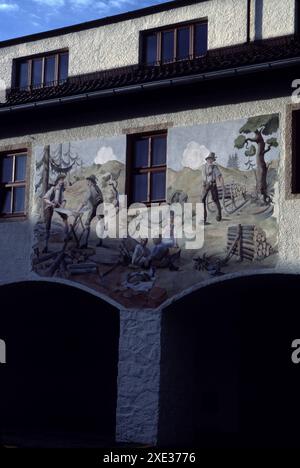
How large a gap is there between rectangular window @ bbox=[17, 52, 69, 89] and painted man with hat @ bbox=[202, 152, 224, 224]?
503 centimetres

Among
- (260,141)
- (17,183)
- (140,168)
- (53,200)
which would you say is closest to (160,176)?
(140,168)

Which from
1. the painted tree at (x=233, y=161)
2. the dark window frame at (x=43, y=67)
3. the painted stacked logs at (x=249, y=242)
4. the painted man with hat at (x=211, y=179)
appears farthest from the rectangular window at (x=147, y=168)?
the dark window frame at (x=43, y=67)

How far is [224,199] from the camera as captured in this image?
13.9m

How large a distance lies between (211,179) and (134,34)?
463 centimetres

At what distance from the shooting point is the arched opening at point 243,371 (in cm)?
1581

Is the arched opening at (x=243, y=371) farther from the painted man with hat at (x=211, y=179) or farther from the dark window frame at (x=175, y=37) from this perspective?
the dark window frame at (x=175, y=37)

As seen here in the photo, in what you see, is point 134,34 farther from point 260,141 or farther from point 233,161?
point 260,141

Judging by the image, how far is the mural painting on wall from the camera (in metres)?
13.6

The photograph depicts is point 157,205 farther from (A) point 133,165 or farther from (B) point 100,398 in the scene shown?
(B) point 100,398

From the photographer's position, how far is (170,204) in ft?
47.1

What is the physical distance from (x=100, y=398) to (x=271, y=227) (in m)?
6.30

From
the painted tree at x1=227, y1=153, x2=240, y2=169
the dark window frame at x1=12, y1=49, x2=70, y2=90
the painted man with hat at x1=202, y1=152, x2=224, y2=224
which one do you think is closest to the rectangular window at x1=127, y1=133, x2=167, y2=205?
the painted man with hat at x1=202, y1=152, x2=224, y2=224

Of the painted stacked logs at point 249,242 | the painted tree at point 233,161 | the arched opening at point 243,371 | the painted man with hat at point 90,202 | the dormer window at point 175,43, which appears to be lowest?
the arched opening at point 243,371

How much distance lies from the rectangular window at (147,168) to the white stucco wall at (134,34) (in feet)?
8.52
